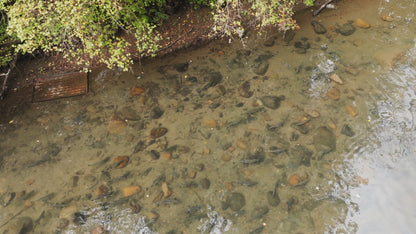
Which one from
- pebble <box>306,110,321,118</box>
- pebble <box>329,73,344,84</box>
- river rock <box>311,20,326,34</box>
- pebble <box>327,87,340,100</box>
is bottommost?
pebble <box>306,110,321,118</box>

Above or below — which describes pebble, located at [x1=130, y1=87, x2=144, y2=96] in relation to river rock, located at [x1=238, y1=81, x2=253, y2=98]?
above

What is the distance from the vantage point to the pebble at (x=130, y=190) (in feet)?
20.3

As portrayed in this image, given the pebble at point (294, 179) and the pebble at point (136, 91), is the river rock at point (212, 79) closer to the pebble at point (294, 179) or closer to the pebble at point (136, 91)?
the pebble at point (136, 91)

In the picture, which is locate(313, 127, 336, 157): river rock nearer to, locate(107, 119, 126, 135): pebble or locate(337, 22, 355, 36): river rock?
locate(337, 22, 355, 36): river rock

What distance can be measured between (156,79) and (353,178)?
5438 millimetres

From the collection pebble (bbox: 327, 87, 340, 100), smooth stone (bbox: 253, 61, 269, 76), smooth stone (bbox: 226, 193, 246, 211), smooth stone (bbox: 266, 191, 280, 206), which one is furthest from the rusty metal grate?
pebble (bbox: 327, 87, 340, 100)

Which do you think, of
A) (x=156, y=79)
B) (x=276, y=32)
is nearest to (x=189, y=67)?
(x=156, y=79)

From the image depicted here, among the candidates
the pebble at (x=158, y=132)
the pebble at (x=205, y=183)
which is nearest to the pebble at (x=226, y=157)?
the pebble at (x=205, y=183)

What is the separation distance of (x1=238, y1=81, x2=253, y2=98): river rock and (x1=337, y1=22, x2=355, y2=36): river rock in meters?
3.38

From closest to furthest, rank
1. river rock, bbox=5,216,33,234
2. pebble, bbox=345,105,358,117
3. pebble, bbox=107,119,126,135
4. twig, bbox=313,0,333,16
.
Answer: river rock, bbox=5,216,33,234 < pebble, bbox=345,105,358,117 < pebble, bbox=107,119,126,135 < twig, bbox=313,0,333,16

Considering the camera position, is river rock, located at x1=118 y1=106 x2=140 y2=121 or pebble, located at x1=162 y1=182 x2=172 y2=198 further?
river rock, located at x1=118 y1=106 x2=140 y2=121

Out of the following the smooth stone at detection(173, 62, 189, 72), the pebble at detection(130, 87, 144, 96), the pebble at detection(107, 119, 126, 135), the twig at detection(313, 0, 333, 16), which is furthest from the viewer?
the twig at detection(313, 0, 333, 16)

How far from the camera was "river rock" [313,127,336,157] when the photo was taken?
6418 millimetres

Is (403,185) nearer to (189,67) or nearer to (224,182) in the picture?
(224,182)
